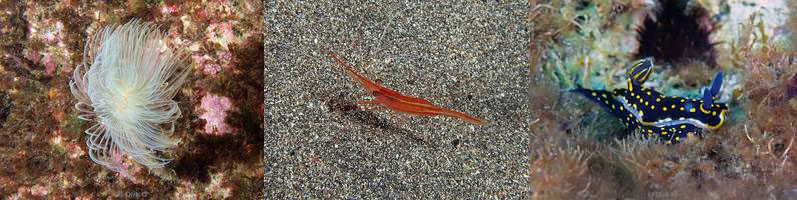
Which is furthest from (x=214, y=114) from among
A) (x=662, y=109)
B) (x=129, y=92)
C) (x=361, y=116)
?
(x=662, y=109)

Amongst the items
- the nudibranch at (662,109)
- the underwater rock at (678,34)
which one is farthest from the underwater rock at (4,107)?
the underwater rock at (678,34)

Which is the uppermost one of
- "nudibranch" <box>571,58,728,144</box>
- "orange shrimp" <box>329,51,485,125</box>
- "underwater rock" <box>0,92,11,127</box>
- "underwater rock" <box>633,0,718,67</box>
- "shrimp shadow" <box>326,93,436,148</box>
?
"underwater rock" <box>633,0,718,67</box>

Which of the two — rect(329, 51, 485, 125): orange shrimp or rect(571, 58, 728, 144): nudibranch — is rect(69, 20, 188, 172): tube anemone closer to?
rect(329, 51, 485, 125): orange shrimp

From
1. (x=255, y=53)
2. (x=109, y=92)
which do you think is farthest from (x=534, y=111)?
(x=109, y=92)

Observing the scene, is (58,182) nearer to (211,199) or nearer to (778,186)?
(211,199)

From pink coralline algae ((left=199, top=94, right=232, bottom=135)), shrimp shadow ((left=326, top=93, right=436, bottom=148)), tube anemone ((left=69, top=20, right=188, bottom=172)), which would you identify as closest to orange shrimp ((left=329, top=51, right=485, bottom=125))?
shrimp shadow ((left=326, top=93, right=436, bottom=148))

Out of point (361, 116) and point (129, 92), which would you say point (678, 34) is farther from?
point (129, 92)

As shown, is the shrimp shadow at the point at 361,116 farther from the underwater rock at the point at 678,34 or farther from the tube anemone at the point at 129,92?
the underwater rock at the point at 678,34
